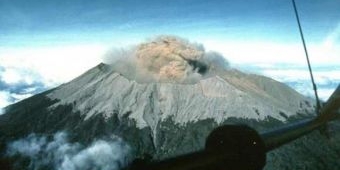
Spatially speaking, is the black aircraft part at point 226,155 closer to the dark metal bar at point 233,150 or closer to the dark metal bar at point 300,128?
the dark metal bar at point 233,150

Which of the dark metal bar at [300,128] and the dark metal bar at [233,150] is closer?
the dark metal bar at [233,150]

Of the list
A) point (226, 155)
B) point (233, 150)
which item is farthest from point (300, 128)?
point (226, 155)

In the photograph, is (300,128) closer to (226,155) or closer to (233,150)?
(233,150)

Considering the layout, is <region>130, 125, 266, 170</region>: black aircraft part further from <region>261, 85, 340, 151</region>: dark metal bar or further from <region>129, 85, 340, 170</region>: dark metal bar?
<region>261, 85, 340, 151</region>: dark metal bar

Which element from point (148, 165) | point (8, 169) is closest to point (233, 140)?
point (148, 165)

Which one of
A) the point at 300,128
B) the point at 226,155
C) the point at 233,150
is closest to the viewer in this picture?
the point at 226,155

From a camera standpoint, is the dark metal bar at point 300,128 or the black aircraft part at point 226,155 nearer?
the black aircraft part at point 226,155

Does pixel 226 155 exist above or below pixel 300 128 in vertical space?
above

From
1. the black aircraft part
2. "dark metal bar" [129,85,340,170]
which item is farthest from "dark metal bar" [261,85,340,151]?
the black aircraft part

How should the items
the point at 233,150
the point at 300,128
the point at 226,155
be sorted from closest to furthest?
the point at 226,155 < the point at 233,150 < the point at 300,128

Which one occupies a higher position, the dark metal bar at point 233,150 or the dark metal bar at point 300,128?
the dark metal bar at point 233,150

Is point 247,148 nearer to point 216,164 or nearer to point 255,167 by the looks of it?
point 255,167

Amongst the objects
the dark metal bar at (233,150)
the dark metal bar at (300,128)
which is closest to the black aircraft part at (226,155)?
the dark metal bar at (233,150)
